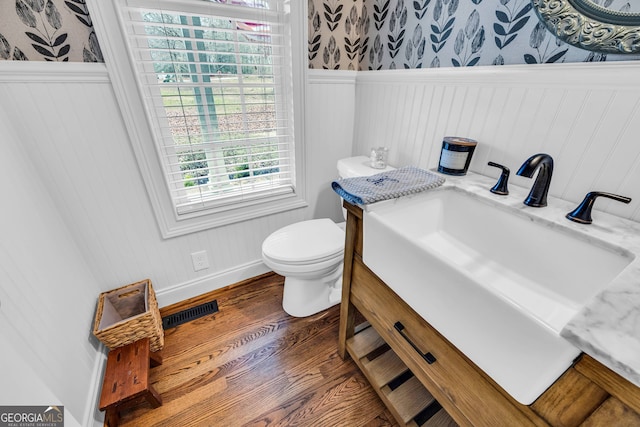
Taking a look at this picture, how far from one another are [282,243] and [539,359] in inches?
42.1

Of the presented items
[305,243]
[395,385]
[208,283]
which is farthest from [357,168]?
[208,283]

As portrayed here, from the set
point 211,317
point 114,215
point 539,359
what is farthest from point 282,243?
point 539,359

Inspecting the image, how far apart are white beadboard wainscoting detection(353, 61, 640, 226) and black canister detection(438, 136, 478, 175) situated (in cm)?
8

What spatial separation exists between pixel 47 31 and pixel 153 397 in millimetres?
1447

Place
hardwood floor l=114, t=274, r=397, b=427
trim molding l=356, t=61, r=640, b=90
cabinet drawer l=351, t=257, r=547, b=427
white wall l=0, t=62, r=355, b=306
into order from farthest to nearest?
hardwood floor l=114, t=274, r=397, b=427 → white wall l=0, t=62, r=355, b=306 → trim molding l=356, t=61, r=640, b=90 → cabinet drawer l=351, t=257, r=547, b=427

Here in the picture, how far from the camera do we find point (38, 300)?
81 centimetres

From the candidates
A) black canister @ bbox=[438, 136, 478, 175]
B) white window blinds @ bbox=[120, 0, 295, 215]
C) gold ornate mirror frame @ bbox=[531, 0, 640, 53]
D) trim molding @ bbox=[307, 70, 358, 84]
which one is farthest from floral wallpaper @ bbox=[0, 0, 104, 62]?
gold ornate mirror frame @ bbox=[531, 0, 640, 53]

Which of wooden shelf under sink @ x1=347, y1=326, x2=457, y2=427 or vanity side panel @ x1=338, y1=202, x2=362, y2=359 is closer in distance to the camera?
vanity side panel @ x1=338, y1=202, x2=362, y2=359

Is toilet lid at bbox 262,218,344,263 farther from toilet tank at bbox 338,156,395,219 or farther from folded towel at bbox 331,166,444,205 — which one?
folded towel at bbox 331,166,444,205

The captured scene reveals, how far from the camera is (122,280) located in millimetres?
1326

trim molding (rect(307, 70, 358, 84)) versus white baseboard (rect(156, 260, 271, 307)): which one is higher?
trim molding (rect(307, 70, 358, 84))

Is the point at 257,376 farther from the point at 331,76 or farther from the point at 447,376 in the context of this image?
the point at 331,76

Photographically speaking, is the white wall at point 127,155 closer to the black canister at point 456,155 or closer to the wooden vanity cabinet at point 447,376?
the black canister at point 456,155

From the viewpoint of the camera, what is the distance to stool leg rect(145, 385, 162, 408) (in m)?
1.03
